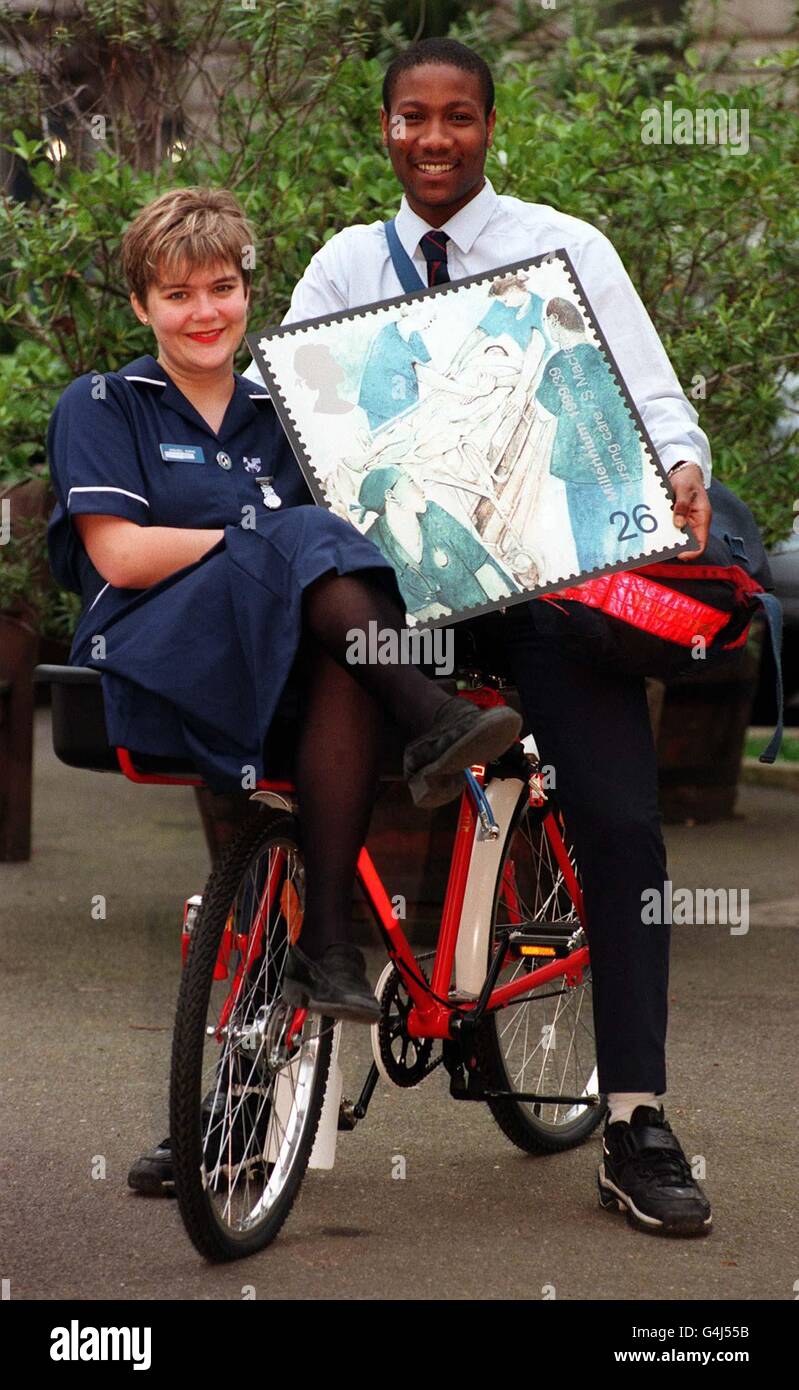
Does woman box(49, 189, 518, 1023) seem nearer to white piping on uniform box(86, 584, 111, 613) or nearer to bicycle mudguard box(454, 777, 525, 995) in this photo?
white piping on uniform box(86, 584, 111, 613)

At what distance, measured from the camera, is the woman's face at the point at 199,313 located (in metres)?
3.69

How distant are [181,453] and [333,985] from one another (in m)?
1.00

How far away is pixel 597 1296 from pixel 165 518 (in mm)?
1541

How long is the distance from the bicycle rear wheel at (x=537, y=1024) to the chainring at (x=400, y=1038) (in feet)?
0.56

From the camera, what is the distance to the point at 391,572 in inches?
134

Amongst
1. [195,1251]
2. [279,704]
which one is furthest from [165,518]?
[195,1251]

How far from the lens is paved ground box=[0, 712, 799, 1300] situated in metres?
3.54

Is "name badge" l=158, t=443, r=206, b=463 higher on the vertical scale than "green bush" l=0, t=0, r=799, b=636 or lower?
lower

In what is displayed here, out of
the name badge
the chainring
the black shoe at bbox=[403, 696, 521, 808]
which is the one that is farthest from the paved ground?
the name badge

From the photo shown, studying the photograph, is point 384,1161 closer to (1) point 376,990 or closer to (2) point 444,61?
(1) point 376,990

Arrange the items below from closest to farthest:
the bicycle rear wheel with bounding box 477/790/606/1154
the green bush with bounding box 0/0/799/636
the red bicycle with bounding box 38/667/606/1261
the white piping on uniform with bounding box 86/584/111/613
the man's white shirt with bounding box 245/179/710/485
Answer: the red bicycle with bounding box 38/667/606/1261 → the white piping on uniform with bounding box 86/584/111/613 → the man's white shirt with bounding box 245/179/710/485 → the bicycle rear wheel with bounding box 477/790/606/1154 → the green bush with bounding box 0/0/799/636

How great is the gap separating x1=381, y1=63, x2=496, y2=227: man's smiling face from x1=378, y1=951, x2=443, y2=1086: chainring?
1.47m
